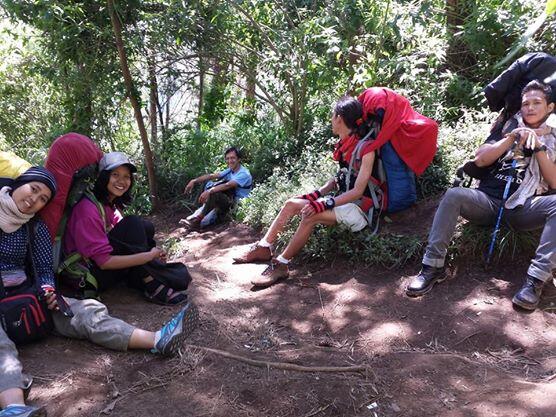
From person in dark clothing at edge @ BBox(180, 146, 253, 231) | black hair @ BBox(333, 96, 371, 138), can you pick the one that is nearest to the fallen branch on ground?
black hair @ BBox(333, 96, 371, 138)

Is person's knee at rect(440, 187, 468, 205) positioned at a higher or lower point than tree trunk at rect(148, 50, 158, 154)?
lower

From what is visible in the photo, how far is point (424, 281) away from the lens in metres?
3.56

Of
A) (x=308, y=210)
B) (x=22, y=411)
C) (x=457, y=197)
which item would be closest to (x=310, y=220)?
(x=308, y=210)

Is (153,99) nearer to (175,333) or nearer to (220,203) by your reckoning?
(220,203)

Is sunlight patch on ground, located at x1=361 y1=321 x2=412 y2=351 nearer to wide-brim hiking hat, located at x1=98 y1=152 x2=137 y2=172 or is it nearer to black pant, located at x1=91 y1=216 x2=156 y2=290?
black pant, located at x1=91 y1=216 x2=156 y2=290

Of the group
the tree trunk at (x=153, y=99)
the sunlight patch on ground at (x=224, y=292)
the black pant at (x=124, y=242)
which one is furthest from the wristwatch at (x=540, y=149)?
the tree trunk at (x=153, y=99)

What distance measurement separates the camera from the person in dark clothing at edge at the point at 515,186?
11.1 ft

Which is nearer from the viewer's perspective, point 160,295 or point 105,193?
point 105,193

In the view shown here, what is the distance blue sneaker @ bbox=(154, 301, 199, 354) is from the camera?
2.75 metres

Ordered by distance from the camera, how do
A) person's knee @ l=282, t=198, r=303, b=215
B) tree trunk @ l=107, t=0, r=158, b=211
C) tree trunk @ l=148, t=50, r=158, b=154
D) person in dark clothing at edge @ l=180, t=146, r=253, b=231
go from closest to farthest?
1. person's knee @ l=282, t=198, r=303, b=215
2. tree trunk @ l=107, t=0, r=158, b=211
3. person in dark clothing at edge @ l=180, t=146, r=253, b=231
4. tree trunk @ l=148, t=50, r=158, b=154

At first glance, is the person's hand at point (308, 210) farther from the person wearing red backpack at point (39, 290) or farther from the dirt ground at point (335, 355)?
the person wearing red backpack at point (39, 290)

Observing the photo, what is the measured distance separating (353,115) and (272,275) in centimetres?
154

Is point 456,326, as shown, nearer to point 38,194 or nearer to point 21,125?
point 38,194

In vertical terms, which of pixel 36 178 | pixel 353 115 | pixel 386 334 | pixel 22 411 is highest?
pixel 353 115
